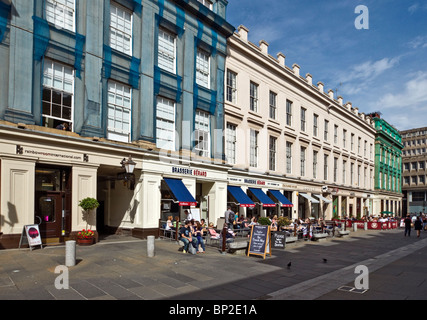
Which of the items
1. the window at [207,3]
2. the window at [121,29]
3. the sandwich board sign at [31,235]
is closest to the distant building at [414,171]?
the window at [207,3]

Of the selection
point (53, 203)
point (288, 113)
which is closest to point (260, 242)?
point (53, 203)

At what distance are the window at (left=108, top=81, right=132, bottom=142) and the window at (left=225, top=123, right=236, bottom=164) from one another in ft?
27.6

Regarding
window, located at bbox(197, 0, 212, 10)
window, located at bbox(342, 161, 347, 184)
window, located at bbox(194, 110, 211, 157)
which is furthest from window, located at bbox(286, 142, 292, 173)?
window, located at bbox(342, 161, 347, 184)

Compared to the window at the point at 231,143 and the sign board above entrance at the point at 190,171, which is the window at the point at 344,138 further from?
the sign board above entrance at the point at 190,171

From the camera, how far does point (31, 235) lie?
11.9 metres

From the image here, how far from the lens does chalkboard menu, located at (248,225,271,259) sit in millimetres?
13555

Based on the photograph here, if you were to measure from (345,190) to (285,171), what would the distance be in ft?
53.2

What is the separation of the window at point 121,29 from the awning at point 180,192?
7002mm

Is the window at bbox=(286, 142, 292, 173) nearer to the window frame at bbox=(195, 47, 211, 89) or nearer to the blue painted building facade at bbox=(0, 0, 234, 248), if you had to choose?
the blue painted building facade at bbox=(0, 0, 234, 248)

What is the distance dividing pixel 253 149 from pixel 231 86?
206 inches

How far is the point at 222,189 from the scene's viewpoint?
2134 cm

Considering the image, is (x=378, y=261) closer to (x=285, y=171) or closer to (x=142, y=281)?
(x=142, y=281)

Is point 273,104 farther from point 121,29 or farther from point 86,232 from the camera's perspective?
point 86,232
